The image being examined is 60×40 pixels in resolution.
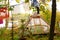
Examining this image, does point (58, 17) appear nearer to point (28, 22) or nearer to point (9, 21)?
point (28, 22)

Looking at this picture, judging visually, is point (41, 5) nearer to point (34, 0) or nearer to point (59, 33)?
point (34, 0)

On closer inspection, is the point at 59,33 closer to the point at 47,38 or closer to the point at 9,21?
the point at 47,38

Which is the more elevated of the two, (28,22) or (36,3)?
(36,3)

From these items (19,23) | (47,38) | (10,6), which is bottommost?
(47,38)

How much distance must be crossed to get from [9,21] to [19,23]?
11 centimetres

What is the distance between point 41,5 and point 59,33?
352mm

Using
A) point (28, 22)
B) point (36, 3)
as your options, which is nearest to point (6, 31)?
point (28, 22)

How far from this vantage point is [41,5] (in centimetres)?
232

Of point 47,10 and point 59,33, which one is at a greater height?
point 47,10

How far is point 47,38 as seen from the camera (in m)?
2.32

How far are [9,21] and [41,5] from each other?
37 centimetres

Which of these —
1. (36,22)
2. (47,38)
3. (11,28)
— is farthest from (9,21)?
(47,38)

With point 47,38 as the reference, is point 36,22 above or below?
above

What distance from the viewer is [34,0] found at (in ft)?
7.65
